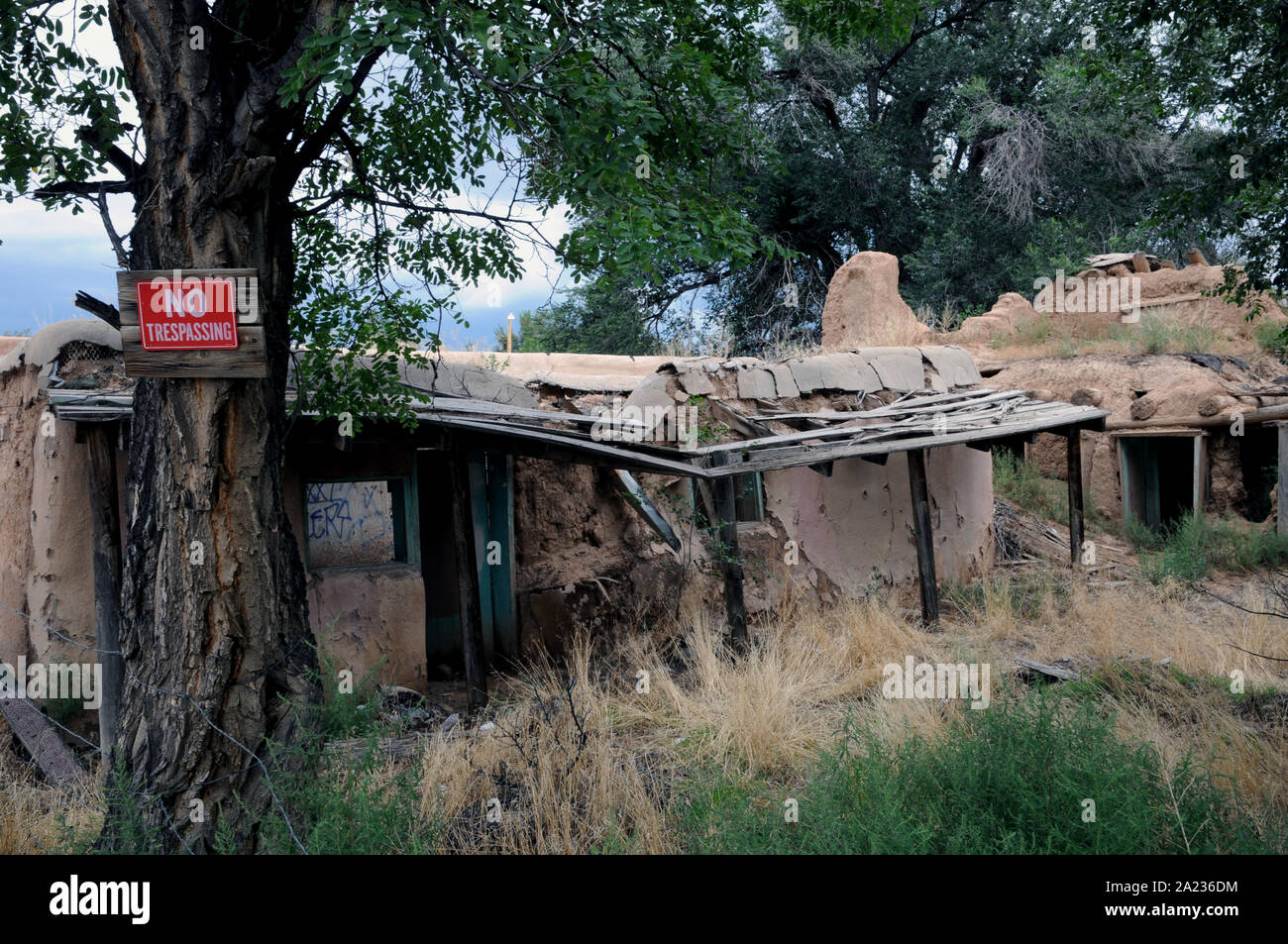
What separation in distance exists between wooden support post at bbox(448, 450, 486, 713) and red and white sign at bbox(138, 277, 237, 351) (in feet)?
11.1

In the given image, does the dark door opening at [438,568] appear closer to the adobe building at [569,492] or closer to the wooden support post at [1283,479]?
the adobe building at [569,492]

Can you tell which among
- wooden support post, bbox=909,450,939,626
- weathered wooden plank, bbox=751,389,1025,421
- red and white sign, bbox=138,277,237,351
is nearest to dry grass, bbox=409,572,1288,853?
wooden support post, bbox=909,450,939,626

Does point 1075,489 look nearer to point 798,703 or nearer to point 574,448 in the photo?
point 798,703

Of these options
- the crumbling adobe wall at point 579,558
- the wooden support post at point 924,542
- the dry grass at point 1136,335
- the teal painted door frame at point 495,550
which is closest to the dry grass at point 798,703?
the wooden support post at point 924,542

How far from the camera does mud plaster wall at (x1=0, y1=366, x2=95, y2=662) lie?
265 inches

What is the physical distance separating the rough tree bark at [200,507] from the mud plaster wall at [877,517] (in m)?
6.84

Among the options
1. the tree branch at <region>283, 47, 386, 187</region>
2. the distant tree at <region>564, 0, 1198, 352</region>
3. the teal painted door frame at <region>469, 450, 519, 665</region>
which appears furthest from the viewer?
the distant tree at <region>564, 0, 1198, 352</region>

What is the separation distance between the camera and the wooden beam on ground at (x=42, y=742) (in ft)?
19.1

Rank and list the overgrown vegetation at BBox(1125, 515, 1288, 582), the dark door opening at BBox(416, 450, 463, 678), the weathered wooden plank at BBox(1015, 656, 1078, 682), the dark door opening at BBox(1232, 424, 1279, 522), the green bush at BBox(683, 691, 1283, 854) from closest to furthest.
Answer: the green bush at BBox(683, 691, 1283, 854), the weathered wooden plank at BBox(1015, 656, 1078, 682), the dark door opening at BBox(416, 450, 463, 678), the overgrown vegetation at BBox(1125, 515, 1288, 582), the dark door opening at BBox(1232, 424, 1279, 522)

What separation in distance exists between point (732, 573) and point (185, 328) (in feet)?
15.8

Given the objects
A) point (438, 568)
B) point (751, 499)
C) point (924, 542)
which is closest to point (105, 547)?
point (438, 568)

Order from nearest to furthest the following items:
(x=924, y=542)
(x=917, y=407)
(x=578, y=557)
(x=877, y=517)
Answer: (x=578, y=557) → (x=924, y=542) → (x=917, y=407) → (x=877, y=517)

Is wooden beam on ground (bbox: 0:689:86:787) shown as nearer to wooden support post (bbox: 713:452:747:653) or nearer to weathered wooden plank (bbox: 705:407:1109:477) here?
wooden support post (bbox: 713:452:747:653)

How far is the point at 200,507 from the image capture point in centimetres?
411
